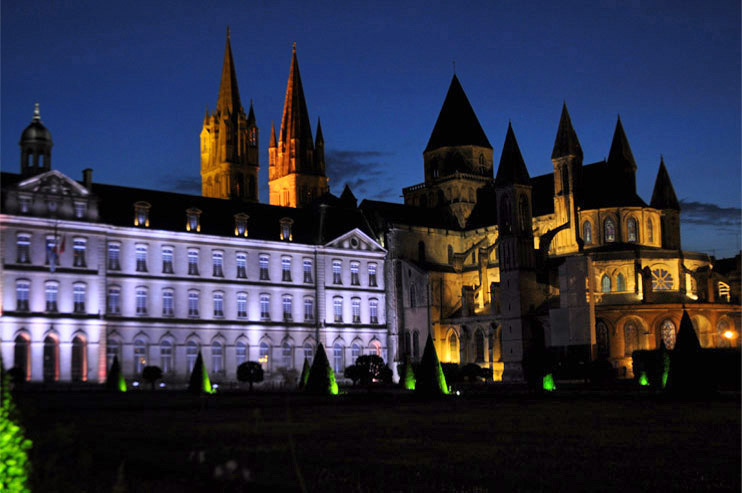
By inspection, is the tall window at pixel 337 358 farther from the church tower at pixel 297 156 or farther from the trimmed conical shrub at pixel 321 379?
the church tower at pixel 297 156

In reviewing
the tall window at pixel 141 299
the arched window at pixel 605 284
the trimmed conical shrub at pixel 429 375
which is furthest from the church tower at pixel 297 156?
the trimmed conical shrub at pixel 429 375

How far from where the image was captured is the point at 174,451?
16750mm

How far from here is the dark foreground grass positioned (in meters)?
12.4

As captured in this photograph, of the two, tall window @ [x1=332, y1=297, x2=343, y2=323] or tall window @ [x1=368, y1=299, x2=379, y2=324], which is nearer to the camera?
tall window @ [x1=332, y1=297, x2=343, y2=323]

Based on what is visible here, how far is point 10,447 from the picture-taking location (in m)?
8.03

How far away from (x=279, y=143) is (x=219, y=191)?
29.3ft

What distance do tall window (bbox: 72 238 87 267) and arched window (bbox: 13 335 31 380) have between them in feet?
19.2

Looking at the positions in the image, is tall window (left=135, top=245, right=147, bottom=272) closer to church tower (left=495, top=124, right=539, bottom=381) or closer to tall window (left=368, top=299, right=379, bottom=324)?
tall window (left=368, top=299, right=379, bottom=324)

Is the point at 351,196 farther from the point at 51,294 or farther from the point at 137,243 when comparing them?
the point at 51,294

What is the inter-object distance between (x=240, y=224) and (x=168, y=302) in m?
8.24

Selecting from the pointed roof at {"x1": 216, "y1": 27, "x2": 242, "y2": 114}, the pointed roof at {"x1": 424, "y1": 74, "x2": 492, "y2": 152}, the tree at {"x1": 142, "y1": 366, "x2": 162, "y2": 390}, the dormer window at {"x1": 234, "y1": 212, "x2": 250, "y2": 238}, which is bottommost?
the tree at {"x1": 142, "y1": 366, "x2": 162, "y2": 390}

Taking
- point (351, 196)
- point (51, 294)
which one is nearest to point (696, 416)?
point (51, 294)

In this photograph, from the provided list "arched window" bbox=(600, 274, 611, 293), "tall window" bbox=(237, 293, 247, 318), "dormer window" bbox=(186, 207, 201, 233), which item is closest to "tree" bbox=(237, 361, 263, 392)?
"tall window" bbox=(237, 293, 247, 318)

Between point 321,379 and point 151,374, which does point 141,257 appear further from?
point 321,379
